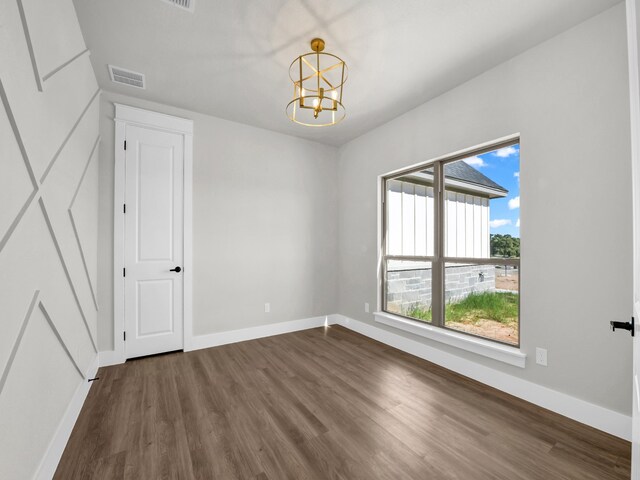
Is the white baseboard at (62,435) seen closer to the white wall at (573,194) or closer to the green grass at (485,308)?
the white wall at (573,194)

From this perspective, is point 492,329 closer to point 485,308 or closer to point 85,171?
point 485,308

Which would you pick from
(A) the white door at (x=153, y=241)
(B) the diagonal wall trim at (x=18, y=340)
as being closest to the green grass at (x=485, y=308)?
(A) the white door at (x=153, y=241)

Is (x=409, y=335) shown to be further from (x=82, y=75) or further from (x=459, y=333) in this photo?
(x=82, y=75)

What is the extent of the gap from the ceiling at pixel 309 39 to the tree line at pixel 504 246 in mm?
1525

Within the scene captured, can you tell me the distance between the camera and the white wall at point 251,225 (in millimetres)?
3245

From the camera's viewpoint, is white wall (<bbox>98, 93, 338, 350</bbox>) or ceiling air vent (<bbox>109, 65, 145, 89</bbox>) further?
white wall (<bbox>98, 93, 338, 350</bbox>)

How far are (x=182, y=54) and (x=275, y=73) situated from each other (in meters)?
0.79

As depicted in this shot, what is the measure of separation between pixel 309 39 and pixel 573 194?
2.27 m

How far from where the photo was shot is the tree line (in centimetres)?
249

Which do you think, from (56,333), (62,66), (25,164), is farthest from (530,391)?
(62,66)

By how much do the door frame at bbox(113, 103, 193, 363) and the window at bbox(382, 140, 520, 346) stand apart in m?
2.48

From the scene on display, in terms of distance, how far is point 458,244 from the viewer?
3021 mm

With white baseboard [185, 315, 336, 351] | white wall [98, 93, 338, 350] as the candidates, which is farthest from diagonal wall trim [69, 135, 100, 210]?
white baseboard [185, 315, 336, 351]

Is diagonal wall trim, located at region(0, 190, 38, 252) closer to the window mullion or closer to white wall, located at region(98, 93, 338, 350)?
white wall, located at region(98, 93, 338, 350)
